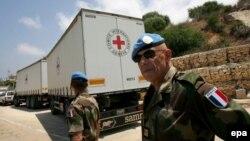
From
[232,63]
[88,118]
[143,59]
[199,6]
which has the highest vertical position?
[199,6]

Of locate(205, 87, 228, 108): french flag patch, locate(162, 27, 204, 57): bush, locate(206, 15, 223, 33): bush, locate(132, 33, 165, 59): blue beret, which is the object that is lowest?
locate(205, 87, 228, 108): french flag patch

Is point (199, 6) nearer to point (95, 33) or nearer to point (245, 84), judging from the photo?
point (245, 84)

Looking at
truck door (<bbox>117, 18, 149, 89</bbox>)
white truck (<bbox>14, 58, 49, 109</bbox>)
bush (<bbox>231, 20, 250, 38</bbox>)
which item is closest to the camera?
truck door (<bbox>117, 18, 149, 89</bbox>)

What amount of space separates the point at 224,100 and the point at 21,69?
2515cm

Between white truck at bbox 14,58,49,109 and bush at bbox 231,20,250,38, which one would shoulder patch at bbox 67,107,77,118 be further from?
bush at bbox 231,20,250,38

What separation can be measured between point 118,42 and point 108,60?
0.76m

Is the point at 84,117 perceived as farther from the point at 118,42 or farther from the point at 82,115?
the point at 118,42

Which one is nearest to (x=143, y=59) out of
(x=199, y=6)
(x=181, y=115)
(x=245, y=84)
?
(x=181, y=115)

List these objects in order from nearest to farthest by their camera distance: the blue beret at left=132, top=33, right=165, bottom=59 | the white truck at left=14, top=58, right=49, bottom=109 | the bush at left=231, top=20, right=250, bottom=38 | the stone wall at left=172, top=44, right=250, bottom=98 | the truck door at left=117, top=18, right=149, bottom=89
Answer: the blue beret at left=132, top=33, right=165, bottom=59
the truck door at left=117, top=18, right=149, bottom=89
the stone wall at left=172, top=44, right=250, bottom=98
the white truck at left=14, top=58, right=49, bottom=109
the bush at left=231, top=20, right=250, bottom=38

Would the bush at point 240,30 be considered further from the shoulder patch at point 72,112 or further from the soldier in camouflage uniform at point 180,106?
the soldier in camouflage uniform at point 180,106

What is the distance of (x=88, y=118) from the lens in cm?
320

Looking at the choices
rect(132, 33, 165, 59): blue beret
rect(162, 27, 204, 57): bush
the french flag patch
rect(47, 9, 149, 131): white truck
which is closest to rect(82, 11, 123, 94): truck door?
rect(47, 9, 149, 131): white truck

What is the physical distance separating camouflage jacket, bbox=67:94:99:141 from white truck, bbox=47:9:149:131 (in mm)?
4186

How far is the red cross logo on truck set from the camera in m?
8.20
